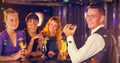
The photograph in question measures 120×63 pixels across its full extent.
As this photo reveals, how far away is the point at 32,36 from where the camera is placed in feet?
6.51

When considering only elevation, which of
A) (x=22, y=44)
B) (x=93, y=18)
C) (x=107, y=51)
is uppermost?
(x=93, y=18)

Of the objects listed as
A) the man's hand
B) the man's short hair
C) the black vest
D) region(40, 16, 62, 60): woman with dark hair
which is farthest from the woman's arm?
the man's short hair

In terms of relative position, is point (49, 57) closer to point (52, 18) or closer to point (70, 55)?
point (70, 55)

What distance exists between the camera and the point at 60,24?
2.00 metres

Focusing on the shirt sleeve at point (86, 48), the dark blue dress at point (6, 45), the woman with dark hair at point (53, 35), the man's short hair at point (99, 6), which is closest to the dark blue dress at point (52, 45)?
the woman with dark hair at point (53, 35)

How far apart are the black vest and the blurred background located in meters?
0.04

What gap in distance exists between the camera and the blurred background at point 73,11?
1.97m

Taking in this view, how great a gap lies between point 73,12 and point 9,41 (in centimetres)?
50

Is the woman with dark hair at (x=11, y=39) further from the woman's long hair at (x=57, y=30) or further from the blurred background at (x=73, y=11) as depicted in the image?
the woman's long hair at (x=57, y=30)

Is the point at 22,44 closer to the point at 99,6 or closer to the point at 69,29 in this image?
the point at 69,29

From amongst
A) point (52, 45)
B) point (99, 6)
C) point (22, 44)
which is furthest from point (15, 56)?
point (99, 6)

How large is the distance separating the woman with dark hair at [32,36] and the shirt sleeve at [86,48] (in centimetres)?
23

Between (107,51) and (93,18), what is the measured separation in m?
0.26

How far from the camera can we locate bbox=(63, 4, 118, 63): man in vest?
6.57 feet
